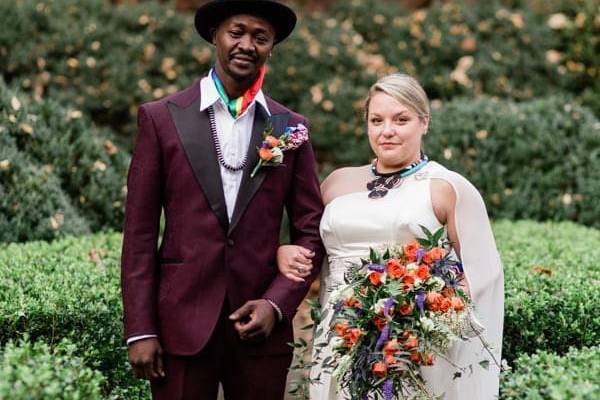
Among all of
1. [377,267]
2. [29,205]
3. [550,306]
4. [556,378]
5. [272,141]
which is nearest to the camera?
[556,378]

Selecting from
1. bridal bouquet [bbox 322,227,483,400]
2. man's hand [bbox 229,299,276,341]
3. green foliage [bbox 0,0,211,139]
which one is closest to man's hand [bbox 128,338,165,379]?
man's hand [bbox 229,299,276,341]

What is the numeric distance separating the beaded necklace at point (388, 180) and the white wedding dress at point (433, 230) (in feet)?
0.07

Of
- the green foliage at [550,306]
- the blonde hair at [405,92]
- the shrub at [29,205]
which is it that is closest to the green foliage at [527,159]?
the green foliage at [550,306]

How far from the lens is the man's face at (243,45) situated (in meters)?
3.43

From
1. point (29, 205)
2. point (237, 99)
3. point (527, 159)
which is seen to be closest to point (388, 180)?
point (237, 99)

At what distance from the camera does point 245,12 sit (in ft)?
11.4

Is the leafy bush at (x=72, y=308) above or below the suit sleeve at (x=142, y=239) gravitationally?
below

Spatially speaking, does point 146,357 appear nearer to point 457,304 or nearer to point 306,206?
point 306,206

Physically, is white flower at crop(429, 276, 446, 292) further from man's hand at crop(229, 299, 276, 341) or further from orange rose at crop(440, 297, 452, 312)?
man's hand at crop(229, 299, 276, 341)

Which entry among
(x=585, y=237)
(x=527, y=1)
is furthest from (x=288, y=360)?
(x=527, y=1)

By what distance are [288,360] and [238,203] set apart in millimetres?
725

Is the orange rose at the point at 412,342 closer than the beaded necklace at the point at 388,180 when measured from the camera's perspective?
Yes

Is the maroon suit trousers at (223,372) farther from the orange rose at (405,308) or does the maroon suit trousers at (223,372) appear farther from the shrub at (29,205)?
the shrub at (29,205)

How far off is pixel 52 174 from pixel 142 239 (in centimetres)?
326
